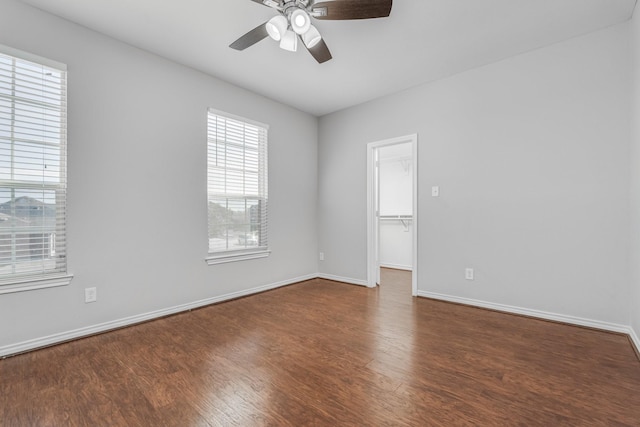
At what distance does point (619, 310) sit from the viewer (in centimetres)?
257

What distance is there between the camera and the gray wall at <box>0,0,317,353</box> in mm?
2385

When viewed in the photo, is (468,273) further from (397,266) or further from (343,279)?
(397,266)

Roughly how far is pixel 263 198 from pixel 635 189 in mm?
3797

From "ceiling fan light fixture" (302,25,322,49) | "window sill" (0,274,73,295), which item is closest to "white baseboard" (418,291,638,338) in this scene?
"ceiling fan light fixture" (302,25,322,49)

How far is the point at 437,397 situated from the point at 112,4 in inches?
144

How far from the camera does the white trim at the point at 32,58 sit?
221cm

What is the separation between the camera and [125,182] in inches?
110

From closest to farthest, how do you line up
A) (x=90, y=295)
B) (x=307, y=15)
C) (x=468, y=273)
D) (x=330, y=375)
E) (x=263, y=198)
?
(x=330, y=375), (x=307, y=15), (x=90, y=295), (x=468, y=273), (x=263, y=198)

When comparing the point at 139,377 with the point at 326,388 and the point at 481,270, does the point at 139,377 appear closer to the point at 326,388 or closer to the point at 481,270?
the point at 326,388

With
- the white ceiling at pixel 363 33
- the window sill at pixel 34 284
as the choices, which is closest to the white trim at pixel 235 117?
the white ceiling at pixel 363 33

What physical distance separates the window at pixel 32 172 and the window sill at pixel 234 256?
1338 millimetres

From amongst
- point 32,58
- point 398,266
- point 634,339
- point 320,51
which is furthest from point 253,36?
point 398,266

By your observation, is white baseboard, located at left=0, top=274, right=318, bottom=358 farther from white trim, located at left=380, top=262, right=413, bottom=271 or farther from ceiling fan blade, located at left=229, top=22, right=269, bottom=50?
white trim, located at left=380, top=262, right=413, bottom=271

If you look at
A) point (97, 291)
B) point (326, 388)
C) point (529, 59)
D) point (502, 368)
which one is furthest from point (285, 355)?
point (529, 59)
